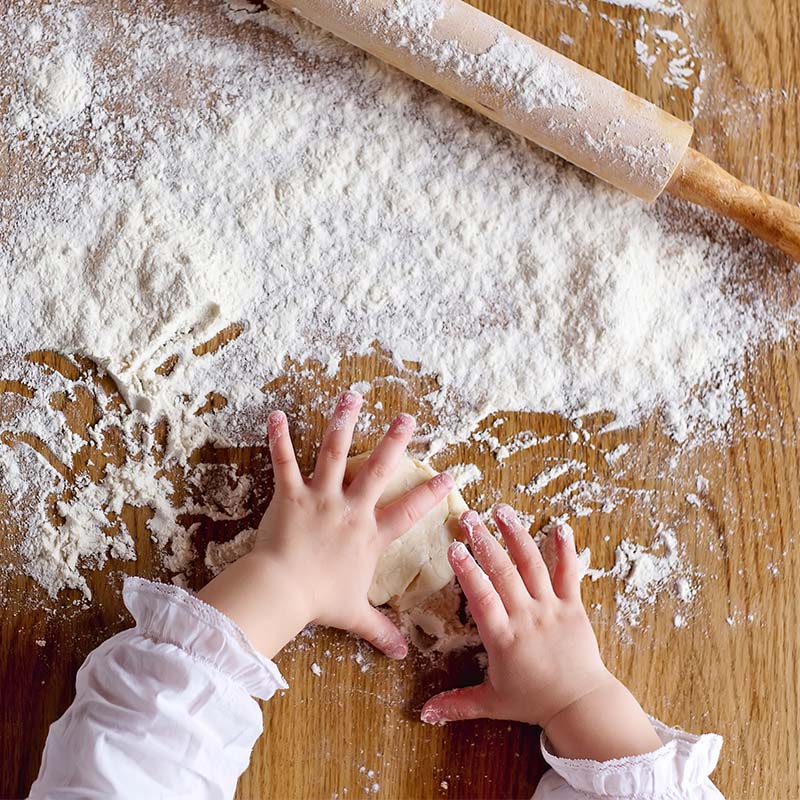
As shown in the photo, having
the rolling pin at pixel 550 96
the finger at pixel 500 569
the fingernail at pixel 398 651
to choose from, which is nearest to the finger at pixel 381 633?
the fingernail at pixel 398 651

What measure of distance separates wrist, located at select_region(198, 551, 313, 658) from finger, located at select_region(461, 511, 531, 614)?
158mm

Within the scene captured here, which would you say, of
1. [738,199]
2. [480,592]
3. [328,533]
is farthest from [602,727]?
[738,199]

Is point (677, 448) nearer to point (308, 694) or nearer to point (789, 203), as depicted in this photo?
point (789, 203)

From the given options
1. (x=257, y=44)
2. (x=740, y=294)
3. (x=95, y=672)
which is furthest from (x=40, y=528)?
(x=740, y=294)

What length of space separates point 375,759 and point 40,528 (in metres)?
0.37

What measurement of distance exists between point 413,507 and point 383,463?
0.16ft

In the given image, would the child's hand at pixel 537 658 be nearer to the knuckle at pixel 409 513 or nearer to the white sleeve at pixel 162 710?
the knuckle at pixel 409 513

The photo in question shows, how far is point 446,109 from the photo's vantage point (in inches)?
35.8

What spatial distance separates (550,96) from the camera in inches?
33.5

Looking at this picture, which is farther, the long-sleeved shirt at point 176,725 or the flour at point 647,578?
the flour at point 647,578

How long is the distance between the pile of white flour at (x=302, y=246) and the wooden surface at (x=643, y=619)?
3cm

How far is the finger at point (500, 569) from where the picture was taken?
2.79 feet

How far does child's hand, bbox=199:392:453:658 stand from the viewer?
83 centimetres

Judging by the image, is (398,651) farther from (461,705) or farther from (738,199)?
(738,199)
